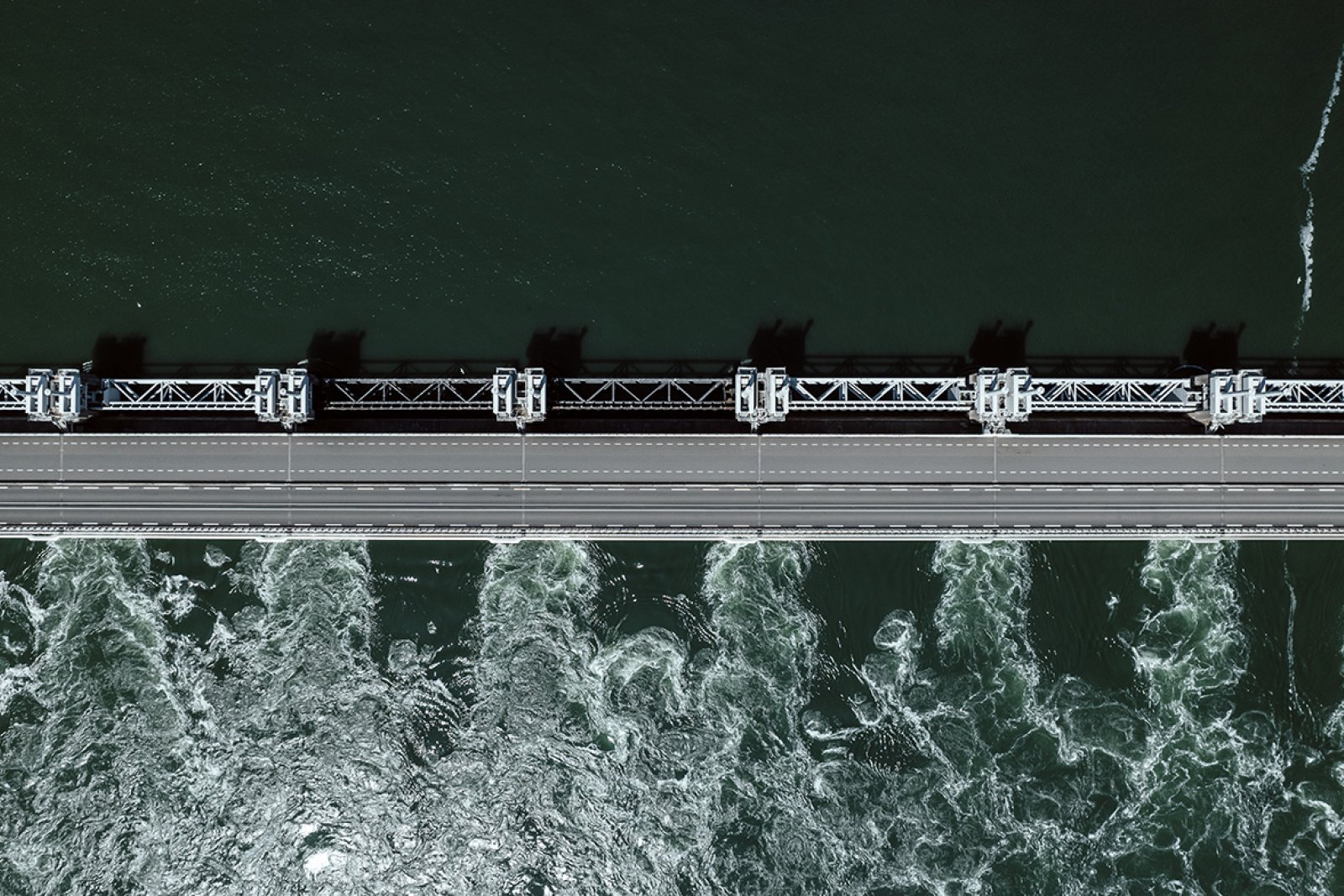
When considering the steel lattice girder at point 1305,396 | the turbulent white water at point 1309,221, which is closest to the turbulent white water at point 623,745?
the steel lattice girder at point 1305,396

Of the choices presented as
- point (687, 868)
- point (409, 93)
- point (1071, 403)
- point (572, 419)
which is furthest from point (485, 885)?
point (409, 93)

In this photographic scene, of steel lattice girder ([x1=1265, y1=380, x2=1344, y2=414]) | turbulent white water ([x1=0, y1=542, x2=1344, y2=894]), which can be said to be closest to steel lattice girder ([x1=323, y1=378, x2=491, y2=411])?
turbulent white water ([x1=0, y1=542, x2=1344, y2=894])

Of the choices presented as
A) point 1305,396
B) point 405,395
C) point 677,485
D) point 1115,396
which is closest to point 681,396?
point 677,485

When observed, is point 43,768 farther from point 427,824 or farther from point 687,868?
point 687,868

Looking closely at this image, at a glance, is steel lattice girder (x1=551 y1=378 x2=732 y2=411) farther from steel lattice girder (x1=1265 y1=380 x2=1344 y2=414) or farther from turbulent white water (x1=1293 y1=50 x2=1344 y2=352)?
turbulent white water (x1=1293 y1=50 x2=1344 y2=352)

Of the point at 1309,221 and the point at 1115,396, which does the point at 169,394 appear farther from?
the point at 1309,221

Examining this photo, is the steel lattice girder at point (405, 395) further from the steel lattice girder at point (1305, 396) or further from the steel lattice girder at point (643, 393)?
the steel lattice girder at point (1305, 396)

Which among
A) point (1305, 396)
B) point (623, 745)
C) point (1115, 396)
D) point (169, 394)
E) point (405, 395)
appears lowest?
point (623, 745)
